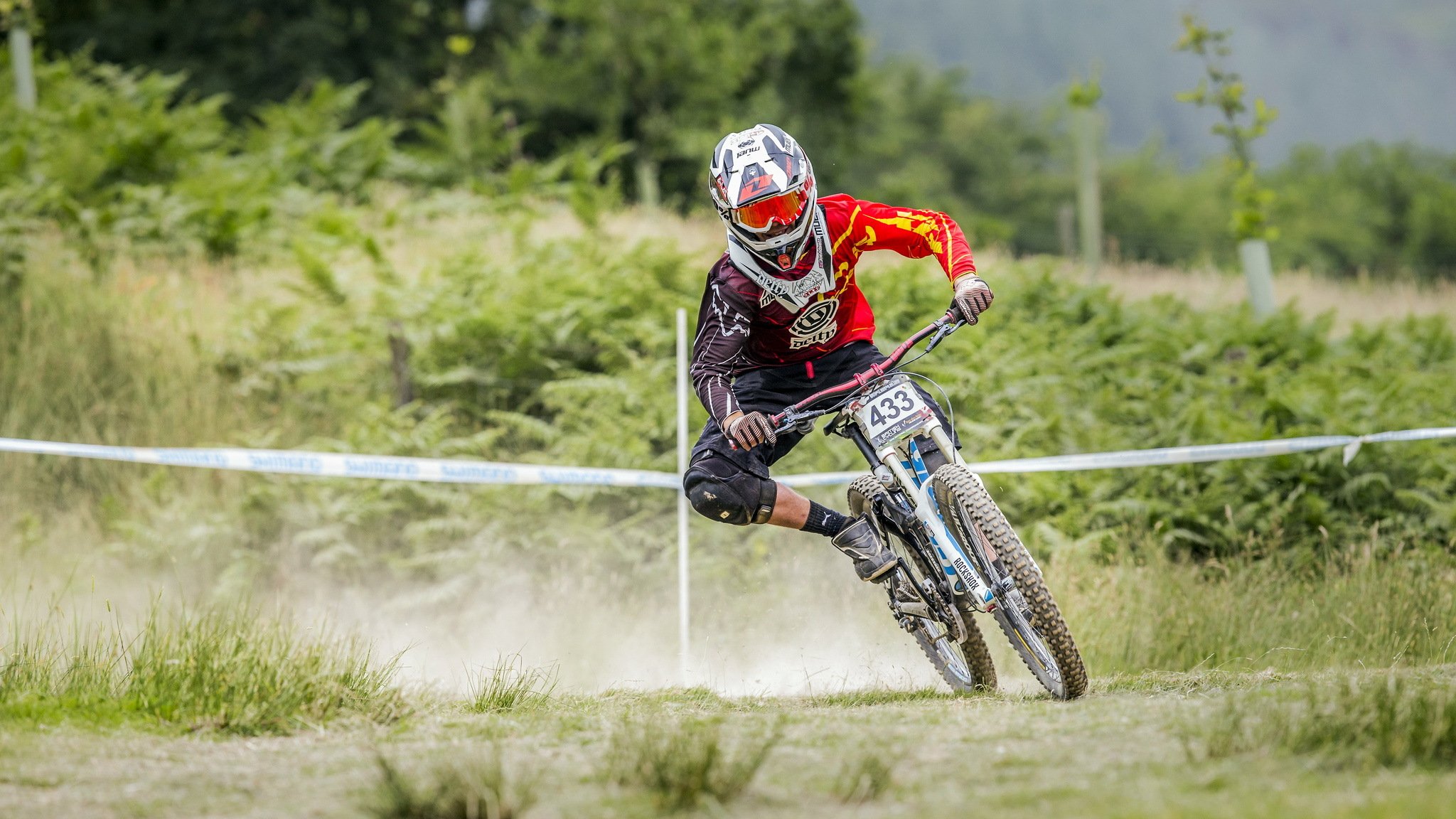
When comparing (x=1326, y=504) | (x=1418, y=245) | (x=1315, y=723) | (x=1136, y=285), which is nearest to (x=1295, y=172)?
(x=1418, y=245)

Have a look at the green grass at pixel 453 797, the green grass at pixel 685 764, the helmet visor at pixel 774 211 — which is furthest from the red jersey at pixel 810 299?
the green grass at pixel 453 797

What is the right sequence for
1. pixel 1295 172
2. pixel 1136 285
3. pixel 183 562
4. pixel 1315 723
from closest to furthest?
pixel 1315 723
pixel 183 562
pixel 1136 285
pixel 1295 172

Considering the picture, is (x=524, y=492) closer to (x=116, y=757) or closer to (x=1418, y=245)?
(x=116, y=757)

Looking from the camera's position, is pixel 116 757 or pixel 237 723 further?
pixel 237 723

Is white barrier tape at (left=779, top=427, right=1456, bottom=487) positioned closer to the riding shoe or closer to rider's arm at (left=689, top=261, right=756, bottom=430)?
the riding shoe

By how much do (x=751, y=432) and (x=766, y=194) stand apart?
3.11 ft

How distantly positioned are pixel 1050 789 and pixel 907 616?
204 centimetres

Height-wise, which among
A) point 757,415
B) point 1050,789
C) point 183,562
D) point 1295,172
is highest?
point 1295,172

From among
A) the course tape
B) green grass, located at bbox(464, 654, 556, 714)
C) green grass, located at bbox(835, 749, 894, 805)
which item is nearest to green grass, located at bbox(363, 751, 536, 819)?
green grass, located at bbox(835, 749, 894, 805)

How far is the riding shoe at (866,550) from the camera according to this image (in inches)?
206

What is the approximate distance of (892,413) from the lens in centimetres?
519

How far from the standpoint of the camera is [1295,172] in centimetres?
6694

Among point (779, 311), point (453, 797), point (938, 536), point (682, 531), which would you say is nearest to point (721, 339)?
point (779, 311)

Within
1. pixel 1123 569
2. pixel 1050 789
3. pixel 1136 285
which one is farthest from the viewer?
pixel 1136 285
